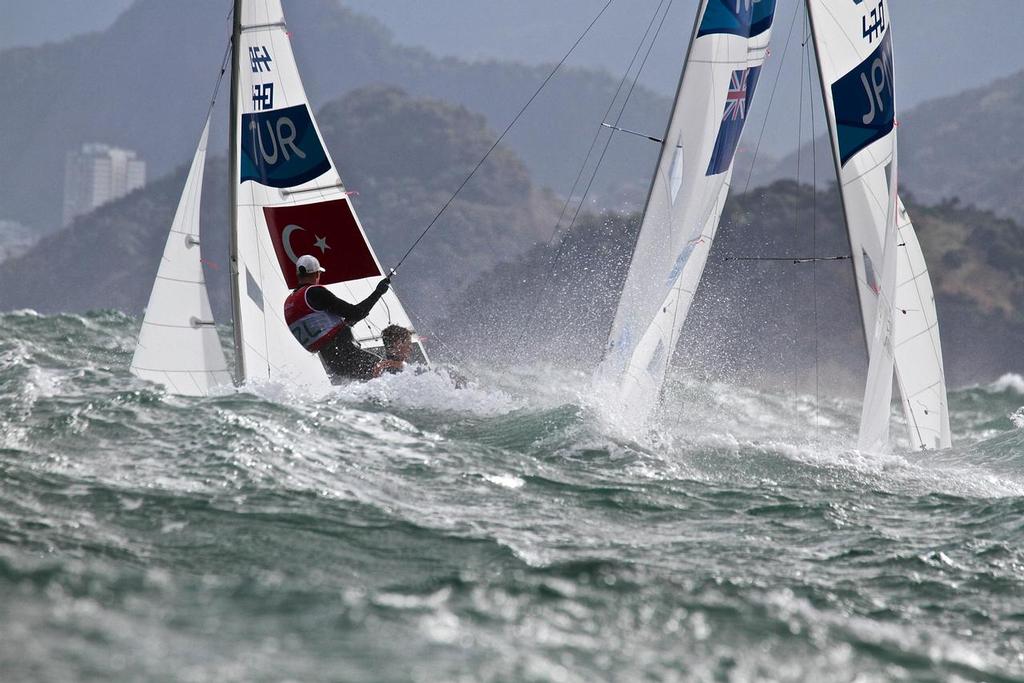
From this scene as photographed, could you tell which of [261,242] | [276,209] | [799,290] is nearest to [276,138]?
[276,209]

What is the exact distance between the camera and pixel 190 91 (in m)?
138

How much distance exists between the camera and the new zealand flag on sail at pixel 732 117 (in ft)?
27.7

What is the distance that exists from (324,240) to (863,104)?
13.1 feet

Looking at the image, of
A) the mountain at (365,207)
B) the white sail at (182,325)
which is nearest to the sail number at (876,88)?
the white sail at (182,325)

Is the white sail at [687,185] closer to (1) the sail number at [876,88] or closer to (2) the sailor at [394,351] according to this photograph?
(1) the sail number at [876,88]

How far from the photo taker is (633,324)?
8.41m

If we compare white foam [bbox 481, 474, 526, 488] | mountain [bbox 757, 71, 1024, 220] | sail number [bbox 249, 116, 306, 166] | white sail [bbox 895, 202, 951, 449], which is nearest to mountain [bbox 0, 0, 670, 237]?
mountain [bbox 757, 71, 1024, 220]

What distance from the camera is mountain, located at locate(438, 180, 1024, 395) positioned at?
131 feet

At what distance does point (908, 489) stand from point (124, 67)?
14778 centimetres

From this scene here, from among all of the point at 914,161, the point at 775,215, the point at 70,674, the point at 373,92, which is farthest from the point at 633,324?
the point at 914,161

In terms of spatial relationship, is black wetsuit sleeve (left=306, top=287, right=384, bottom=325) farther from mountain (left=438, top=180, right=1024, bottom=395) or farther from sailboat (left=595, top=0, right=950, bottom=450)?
mountain (left=438, top=180, right=1024, bottom=395)

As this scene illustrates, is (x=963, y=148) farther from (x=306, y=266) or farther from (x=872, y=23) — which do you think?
(x=306, y=266)

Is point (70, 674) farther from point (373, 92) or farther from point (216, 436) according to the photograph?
point (373, 92)

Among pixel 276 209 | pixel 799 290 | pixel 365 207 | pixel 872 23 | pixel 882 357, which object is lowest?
pixel 882 357
